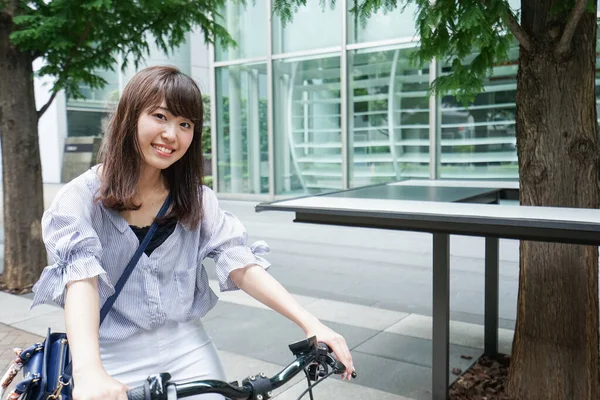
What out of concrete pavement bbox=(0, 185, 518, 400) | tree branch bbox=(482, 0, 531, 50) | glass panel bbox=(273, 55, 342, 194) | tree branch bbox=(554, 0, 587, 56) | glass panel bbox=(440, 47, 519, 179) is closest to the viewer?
tree branch bbox=(554, 0, 587, 56)

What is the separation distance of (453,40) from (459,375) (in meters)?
2.34

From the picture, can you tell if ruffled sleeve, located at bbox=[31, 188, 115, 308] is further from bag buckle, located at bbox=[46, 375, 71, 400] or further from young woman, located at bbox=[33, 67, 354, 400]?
bag buckle, located at bbox=[46, 375, 71, 400]

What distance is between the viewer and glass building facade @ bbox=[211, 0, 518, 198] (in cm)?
1348

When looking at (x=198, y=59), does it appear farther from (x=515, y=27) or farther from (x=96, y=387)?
(x=96, y=387)

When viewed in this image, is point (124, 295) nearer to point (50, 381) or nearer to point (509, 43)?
point (50, 381)

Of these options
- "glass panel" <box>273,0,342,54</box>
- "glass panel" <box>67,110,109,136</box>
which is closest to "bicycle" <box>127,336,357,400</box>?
"glass panel" <box>273,0,342,54</box>

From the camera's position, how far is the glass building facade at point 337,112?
13477mm

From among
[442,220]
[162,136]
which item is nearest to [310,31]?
[442,220]

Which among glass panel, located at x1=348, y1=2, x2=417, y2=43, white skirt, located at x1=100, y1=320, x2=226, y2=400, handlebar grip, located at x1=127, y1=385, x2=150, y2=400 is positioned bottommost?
white skirt, located at x1=100, y1=320, x2=226, y2=400

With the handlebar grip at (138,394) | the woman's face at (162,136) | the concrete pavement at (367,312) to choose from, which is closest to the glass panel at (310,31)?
the concrete pavement at (367,312)

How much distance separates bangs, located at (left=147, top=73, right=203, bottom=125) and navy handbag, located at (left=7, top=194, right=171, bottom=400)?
1.23 ft

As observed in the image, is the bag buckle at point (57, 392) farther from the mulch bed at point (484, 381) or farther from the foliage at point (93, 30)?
the foliage at point (93, 30)

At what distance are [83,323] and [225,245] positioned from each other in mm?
562

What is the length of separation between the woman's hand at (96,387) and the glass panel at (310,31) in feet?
46.5
